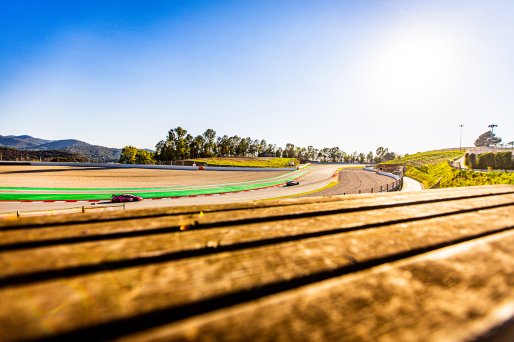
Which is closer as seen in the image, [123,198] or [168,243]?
[168,243]

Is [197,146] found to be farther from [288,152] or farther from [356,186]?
[356,186]

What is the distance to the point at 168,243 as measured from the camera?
1.03m

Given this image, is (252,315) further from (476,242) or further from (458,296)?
(476,242)

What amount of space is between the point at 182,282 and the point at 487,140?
133847mm

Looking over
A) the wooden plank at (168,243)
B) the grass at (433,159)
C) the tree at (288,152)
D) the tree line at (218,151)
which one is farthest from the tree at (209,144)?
the wooden plank at (168,243)

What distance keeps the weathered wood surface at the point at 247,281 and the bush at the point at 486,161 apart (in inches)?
1506

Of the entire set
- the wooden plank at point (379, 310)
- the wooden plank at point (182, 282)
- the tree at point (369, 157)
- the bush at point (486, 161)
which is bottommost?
the wooden plank at point (379, 310)

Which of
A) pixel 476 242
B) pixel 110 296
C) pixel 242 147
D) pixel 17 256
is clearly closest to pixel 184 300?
pixel 110 296

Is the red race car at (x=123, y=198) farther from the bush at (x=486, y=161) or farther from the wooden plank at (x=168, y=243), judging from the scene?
the bush at (x=486, y=161)

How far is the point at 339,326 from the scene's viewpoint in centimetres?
61

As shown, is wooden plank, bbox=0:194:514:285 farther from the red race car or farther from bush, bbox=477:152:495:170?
bush, bbox=477:152:495:170

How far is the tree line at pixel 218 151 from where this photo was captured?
8562 cm

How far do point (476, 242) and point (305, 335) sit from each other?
1226 mm

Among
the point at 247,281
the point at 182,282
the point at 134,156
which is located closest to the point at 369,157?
the point at 134,156
